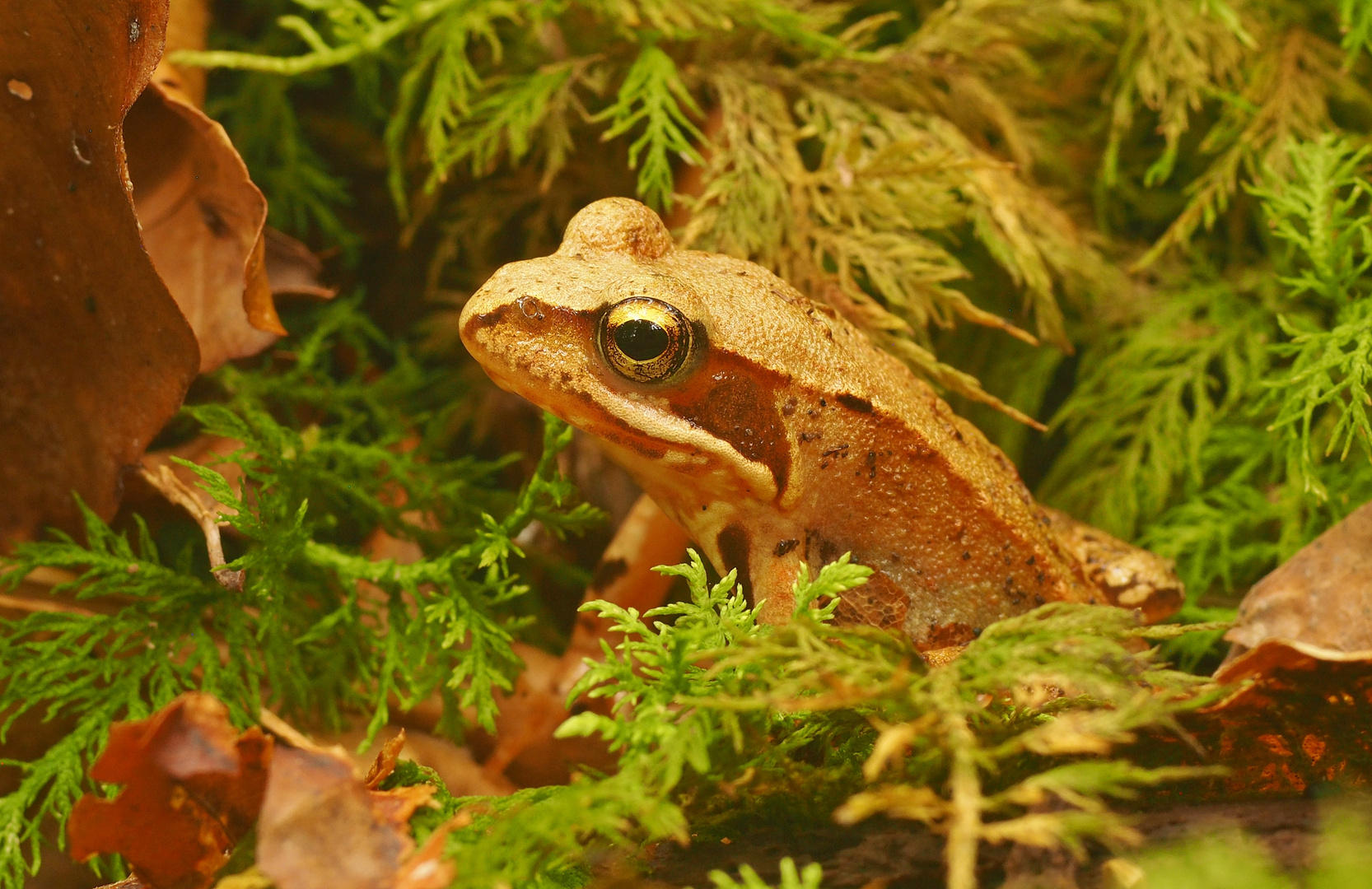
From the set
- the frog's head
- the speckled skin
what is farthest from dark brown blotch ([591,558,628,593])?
the frog's head

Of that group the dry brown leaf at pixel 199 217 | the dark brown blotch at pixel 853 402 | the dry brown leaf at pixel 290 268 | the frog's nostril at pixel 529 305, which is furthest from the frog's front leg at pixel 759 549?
the dry brown leaf at pixel 290 268

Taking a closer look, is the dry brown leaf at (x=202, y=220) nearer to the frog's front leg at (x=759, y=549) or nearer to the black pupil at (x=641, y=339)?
the black pupil at (x=641, y=339)

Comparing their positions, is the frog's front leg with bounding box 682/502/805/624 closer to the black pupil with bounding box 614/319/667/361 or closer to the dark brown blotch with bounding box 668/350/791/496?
the dark brown blotch with bounding box 668/350/791/496

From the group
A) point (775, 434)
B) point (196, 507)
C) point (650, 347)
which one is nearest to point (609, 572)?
point (775, 434)

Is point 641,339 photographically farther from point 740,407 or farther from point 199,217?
point 199,217

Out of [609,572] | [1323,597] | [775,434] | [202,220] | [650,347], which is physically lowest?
[609,572]

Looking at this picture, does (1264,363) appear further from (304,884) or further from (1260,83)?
(304,884)
